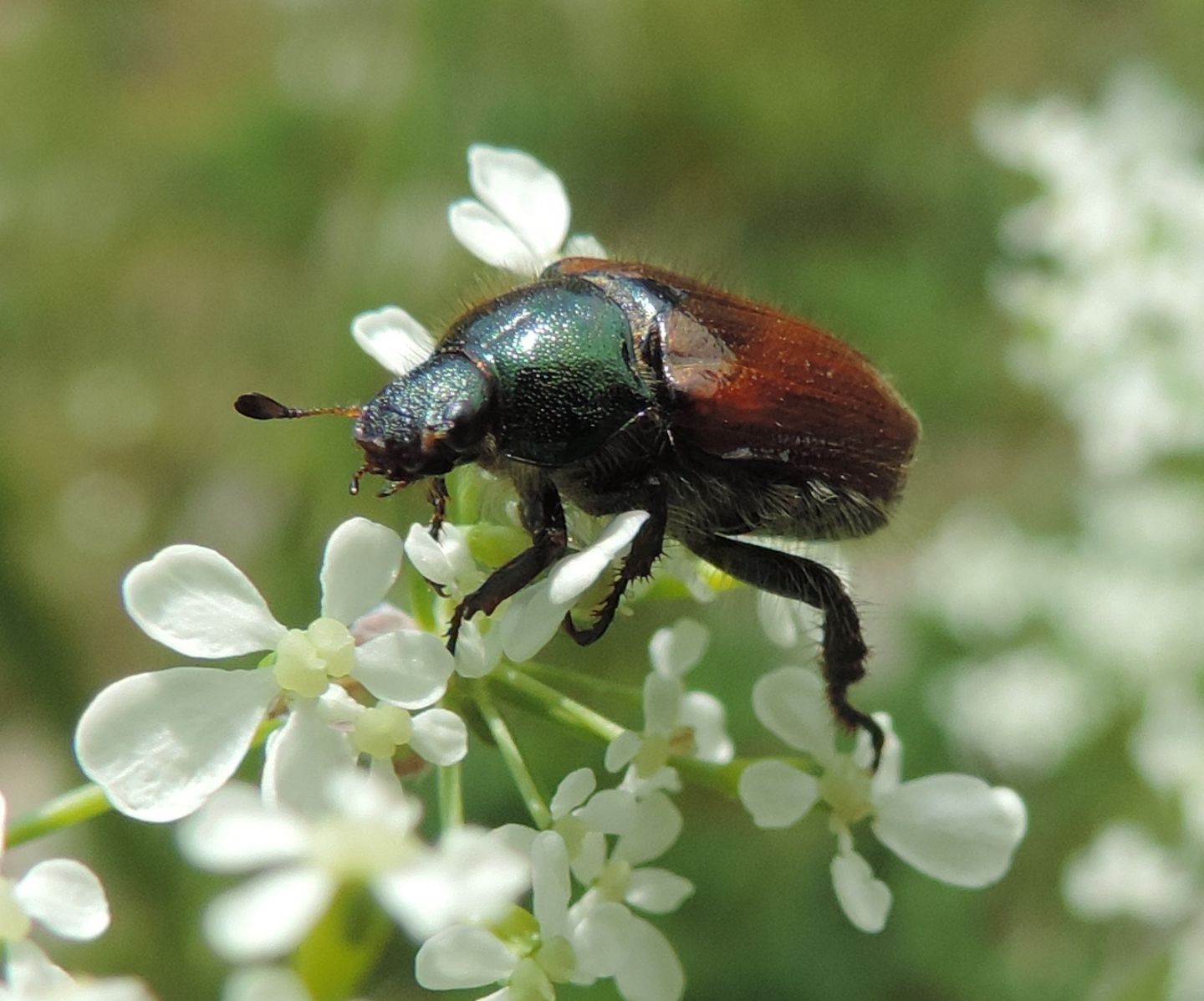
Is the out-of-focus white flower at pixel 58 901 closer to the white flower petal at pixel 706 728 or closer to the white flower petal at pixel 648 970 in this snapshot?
the white flower petal at pixel 648 970

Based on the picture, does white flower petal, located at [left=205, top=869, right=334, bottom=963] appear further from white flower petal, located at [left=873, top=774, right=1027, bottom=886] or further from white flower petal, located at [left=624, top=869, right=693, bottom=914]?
white flower petal, located at [left=873, top=774, right=1027, bottom=886]

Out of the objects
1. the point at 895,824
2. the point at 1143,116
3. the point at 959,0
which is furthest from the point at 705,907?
the point at 959,0

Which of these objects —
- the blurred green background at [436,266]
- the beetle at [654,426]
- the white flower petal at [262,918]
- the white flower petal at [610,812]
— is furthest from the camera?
the blurred green background at [436,266]

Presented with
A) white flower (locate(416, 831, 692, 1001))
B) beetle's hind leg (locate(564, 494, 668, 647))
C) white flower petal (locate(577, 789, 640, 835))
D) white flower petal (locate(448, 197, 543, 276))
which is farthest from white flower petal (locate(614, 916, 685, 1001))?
white flower petal (locate(448, 197, 543, 276))

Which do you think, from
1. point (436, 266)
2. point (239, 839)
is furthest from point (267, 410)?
point (436, 266)

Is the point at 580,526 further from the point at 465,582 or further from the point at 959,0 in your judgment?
the point at 959,0

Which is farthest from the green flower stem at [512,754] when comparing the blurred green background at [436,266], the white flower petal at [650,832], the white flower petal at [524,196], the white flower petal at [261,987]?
the blurred green background at [436,266]

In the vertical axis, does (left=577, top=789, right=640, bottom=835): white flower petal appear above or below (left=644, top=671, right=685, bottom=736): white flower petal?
below

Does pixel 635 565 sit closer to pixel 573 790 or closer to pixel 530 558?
pixel 530 558
